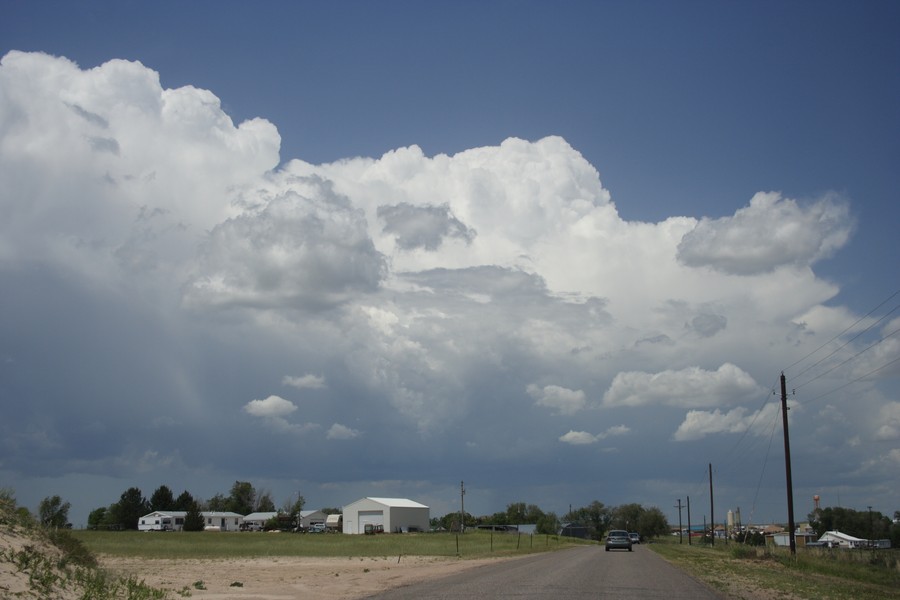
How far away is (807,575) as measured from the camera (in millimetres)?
35594

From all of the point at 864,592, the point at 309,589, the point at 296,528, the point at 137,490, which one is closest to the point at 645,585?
the point at 864,592

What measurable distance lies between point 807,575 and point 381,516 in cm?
9245

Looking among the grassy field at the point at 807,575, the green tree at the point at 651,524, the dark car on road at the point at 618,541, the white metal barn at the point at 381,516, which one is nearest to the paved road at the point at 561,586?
the grassy field at the point at 807,575

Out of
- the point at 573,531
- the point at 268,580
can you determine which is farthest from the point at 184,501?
the point at 268,580

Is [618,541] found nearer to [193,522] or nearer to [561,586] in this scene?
[561,586]

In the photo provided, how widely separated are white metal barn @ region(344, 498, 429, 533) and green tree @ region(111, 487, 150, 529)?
4240 centimetres

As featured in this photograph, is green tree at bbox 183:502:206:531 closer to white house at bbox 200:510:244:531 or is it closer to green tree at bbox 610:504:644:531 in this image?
white house at bbox 200:510:244:531

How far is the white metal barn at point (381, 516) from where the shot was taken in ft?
397

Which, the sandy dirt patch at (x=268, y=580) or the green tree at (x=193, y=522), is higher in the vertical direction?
the sandy dirt patch at (x=268, y=580)

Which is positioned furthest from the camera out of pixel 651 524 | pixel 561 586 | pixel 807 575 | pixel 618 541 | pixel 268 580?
pixel 651 524

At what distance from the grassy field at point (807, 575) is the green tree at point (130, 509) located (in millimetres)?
117065

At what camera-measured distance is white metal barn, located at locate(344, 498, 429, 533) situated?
120894mm

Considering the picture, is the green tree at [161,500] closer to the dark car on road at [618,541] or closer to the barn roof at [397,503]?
the barn roof at [397,503]

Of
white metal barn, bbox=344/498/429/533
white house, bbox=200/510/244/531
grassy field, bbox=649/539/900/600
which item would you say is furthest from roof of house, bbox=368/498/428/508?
grassy field, bbox=649/539/900/600
